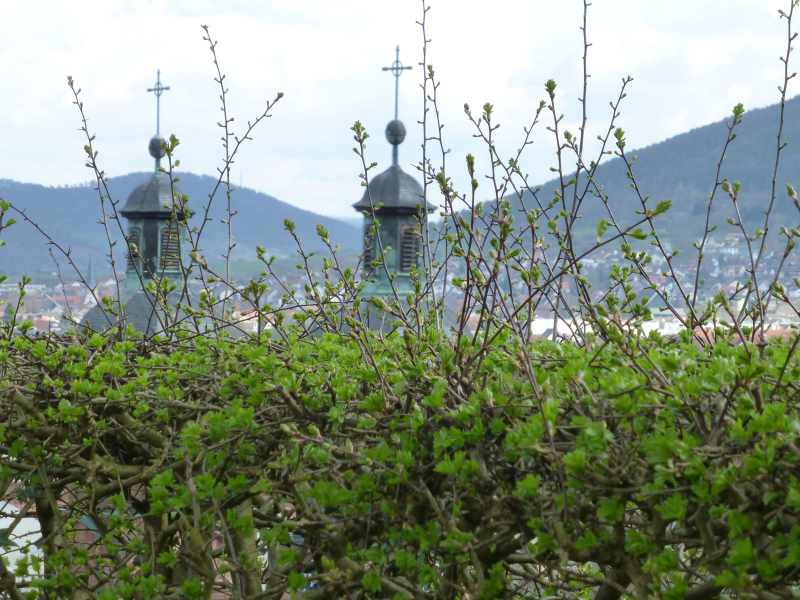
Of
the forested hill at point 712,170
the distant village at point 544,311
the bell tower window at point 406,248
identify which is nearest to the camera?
the distant village at point 544,311

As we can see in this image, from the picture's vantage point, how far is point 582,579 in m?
1.48

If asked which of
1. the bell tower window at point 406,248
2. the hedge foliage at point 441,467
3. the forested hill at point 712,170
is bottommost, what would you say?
the hedge foliage at point 441,467

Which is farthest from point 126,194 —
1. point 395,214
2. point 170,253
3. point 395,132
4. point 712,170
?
point 170,253

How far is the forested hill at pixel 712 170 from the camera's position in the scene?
165ft

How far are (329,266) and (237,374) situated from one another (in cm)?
96

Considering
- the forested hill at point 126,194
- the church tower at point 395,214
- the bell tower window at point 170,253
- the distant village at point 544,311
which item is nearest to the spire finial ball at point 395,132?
the church tower at point 395,214

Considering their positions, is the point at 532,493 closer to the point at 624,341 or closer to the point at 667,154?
the point at 624,341

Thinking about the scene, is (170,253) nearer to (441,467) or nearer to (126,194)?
(441,467)

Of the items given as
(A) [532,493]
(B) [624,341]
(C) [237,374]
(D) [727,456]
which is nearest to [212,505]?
(C) [237,374]

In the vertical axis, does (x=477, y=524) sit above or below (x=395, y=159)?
below

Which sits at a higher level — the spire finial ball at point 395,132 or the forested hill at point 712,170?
the forested hill at point 712,170

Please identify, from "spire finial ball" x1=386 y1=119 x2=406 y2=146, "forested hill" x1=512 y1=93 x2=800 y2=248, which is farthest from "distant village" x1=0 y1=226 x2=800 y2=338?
"forested hill" x1=512 y1=93 x2=800 y2=248

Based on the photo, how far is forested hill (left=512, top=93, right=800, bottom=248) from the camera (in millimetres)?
50250

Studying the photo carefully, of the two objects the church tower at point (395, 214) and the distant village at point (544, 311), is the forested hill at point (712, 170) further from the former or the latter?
the distant village at point (544, 311)
